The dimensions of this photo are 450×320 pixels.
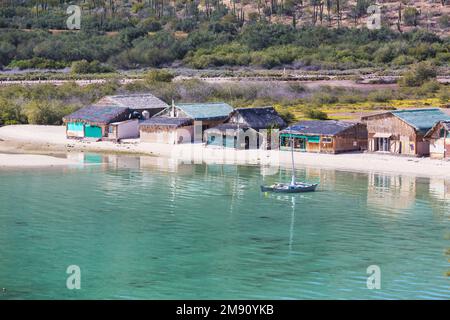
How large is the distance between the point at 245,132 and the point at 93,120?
11.3 metres

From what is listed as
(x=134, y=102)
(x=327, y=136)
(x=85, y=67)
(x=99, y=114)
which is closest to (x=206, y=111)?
(x=134, y=102)

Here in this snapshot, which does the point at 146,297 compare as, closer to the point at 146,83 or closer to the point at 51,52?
the point at 146,83

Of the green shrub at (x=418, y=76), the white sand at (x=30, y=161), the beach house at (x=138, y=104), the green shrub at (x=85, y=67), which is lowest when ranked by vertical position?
the white sand at (x=30, y=161)

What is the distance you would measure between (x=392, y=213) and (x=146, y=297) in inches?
608

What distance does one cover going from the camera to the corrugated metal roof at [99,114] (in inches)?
2623

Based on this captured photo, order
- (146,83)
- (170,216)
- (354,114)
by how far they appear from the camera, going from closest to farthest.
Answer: (170,216), (354,114), (146,83)

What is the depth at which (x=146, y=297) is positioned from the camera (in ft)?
99.0

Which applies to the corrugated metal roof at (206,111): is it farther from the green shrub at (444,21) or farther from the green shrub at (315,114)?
the green shrub at (444,21)

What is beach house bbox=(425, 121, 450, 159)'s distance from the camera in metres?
54.8

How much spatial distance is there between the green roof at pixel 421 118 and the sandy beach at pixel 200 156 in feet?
6.59

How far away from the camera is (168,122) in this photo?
211ft

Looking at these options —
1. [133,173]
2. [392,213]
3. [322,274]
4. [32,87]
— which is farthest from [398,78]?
[322,274]

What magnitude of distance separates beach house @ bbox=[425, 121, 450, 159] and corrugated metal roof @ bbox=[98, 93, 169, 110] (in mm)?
21442
